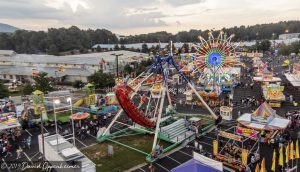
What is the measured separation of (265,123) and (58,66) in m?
56.0

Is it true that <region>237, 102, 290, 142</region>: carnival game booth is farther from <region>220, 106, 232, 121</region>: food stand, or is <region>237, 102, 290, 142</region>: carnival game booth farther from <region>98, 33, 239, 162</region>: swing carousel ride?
<region>220, 106, 232, 121</region>: food stand

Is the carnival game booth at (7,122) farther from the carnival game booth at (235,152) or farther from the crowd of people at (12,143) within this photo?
the carnival game booth at (235,152)

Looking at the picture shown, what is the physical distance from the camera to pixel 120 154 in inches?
825

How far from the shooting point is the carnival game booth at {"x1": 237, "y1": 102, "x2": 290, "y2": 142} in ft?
71.8

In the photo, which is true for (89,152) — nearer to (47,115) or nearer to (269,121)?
(47,115)

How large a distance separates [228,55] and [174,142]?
17.8 metres

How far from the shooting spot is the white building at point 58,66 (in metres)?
59.1

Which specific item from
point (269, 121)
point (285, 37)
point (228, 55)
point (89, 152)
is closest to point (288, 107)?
point (228, 55)

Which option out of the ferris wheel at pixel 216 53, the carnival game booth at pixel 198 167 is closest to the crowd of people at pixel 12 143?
the carnival game booth at pixel 198 167

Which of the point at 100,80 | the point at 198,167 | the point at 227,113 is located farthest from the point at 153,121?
the point at 100,80

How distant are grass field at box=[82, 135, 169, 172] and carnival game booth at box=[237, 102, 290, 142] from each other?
771 centimetres

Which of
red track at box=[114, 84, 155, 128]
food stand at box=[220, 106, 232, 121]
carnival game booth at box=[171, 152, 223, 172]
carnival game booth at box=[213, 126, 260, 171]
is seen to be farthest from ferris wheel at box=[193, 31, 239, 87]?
carnival game booth at box=[171, 152, 223, 172]

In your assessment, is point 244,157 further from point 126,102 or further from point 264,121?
point 126,102

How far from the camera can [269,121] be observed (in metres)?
22.7
